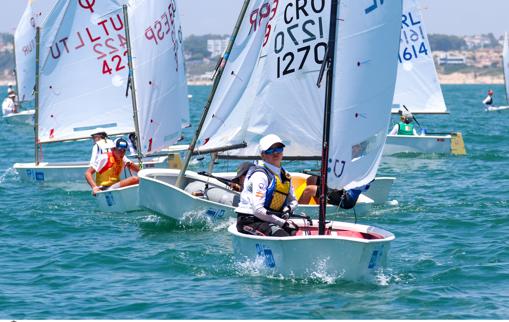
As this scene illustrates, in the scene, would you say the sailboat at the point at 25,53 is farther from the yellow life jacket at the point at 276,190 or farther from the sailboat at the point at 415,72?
the yellow life jacket at the point at 276,190

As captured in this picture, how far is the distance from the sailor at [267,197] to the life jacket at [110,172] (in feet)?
21.2

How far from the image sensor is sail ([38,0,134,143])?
23547mm

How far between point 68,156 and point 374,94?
860 inches

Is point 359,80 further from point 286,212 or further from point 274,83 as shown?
point 274,83

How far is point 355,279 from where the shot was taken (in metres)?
12.2

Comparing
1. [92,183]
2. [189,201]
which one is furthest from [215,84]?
[92,183]

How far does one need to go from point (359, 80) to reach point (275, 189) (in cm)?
159

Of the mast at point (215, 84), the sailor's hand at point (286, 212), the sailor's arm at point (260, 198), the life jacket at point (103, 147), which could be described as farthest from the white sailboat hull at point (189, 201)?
the sailor's arm at point (260, 198)

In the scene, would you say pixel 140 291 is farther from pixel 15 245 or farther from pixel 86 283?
pixel 15 245

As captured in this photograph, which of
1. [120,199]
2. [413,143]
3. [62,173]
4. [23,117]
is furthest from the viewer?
[23,117]

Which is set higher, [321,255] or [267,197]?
[267,197]

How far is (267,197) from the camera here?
12.8 meters

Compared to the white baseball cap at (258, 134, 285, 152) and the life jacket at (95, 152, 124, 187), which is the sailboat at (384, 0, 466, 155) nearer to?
the life jacket at (95, 152, 124, 187)

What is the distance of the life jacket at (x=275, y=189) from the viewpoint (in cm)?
1269
